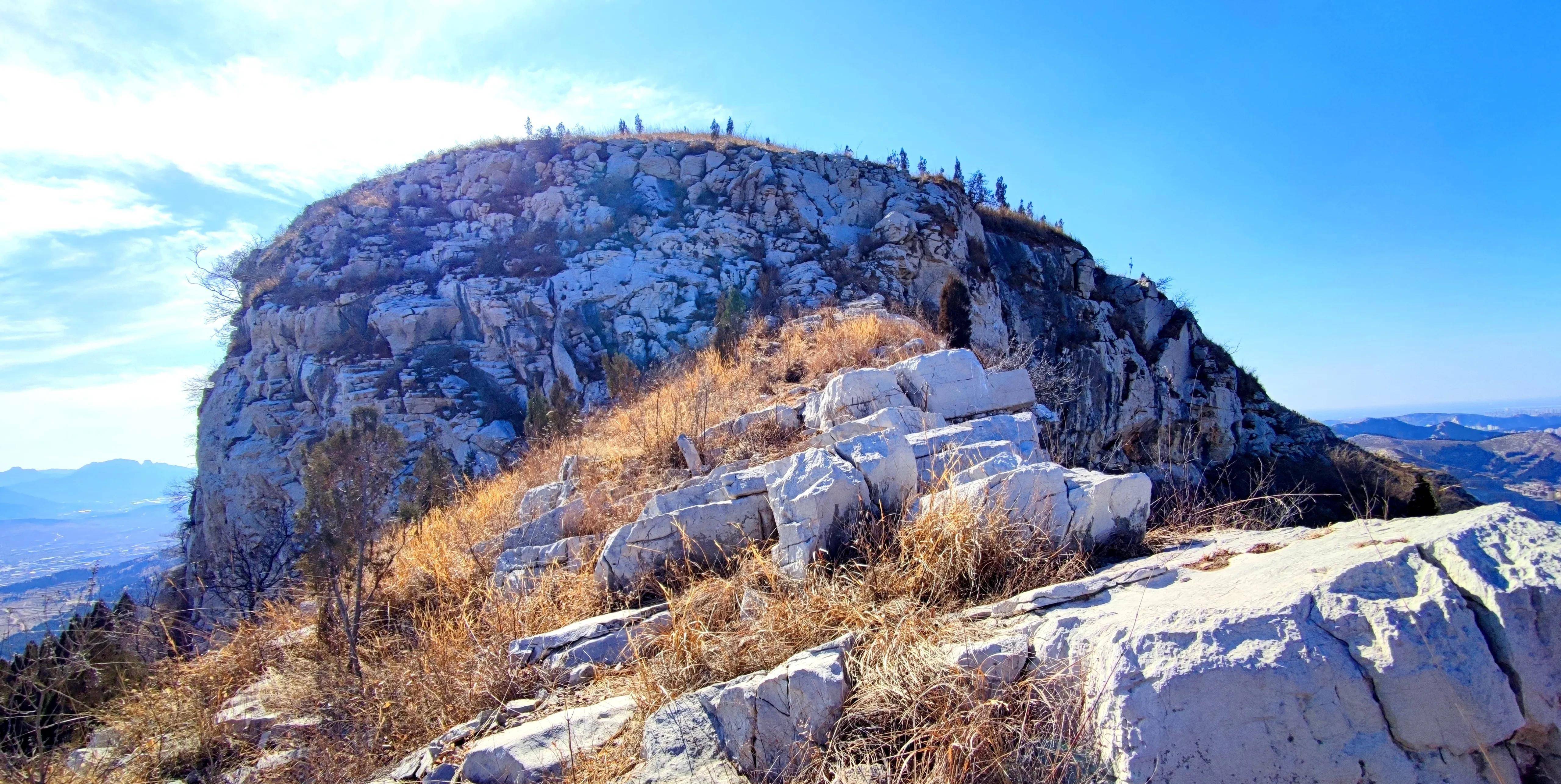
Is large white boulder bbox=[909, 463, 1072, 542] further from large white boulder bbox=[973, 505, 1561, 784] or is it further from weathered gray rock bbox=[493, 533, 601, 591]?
→ weathered gray rock bbox=[493, 533, 601, 591]

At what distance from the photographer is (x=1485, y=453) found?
3319 centimetres

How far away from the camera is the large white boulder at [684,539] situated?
405 cm

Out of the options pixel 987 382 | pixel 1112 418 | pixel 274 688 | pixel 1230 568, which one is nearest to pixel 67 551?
pixel 274 688

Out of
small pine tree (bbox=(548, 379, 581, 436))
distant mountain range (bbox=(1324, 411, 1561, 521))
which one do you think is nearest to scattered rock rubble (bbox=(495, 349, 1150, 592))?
distant mountain range (bbox=(1324, 411, 1561, 521))

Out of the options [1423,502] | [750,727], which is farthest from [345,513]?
[1423,502]

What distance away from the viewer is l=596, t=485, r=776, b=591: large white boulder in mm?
4047

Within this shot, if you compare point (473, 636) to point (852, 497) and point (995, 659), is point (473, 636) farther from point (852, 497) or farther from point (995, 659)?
point (995, 659)

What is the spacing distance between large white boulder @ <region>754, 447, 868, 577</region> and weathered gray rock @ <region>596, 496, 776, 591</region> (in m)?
0.26

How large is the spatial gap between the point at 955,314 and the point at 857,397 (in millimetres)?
6353

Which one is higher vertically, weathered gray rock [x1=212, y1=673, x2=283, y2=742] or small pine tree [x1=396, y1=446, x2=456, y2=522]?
small pine tree [x1=396, y1=446, x2=456, y2=522]

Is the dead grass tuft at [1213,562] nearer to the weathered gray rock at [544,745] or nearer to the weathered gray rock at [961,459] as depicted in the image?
the weathered gray rock at [961,459]

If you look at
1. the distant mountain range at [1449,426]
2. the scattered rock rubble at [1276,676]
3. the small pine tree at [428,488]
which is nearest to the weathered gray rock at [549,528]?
the small pine tree at [428,488]

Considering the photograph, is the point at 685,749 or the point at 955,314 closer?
the point at 685,749

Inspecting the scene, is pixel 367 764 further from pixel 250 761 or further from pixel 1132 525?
pixel 1132 525
